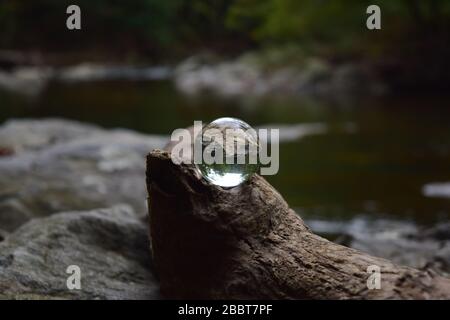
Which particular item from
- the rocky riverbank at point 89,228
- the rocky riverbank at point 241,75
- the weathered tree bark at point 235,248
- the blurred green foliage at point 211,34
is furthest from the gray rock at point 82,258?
the rocky riverbank at point 241,75

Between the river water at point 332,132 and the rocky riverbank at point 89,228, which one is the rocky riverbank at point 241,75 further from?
the rocky riverbank at point 89,228

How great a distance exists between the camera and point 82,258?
11.3 feet

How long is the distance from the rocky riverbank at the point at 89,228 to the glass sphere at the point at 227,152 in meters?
0.83

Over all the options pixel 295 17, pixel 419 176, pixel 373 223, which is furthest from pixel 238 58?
pixel 373 223

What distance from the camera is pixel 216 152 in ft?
8.76

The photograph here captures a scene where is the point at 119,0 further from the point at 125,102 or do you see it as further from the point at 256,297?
the point at 256,297

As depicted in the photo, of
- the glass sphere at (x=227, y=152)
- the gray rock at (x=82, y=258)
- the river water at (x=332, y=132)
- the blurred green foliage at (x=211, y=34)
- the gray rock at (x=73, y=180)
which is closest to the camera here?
the glass sphere at (x=227, y=152)

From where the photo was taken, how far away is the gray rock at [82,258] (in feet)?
9.90

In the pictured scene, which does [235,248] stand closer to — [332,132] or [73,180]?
[73,180]

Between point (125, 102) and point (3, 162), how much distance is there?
43.7ft

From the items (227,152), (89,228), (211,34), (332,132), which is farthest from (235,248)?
(211,34)

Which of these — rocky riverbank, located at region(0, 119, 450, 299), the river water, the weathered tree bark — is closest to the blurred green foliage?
the river water

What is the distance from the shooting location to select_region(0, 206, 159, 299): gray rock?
3018mm

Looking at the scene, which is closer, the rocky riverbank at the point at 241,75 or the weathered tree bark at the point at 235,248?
the weathered tree bark at the point at 235,248
